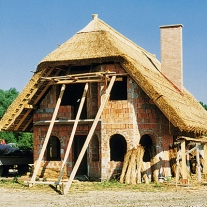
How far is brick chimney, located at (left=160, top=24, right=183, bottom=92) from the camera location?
2527 cm

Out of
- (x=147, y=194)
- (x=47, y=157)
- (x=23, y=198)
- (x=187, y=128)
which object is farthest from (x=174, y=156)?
(x=23, y=198)

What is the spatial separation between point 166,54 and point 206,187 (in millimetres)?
10041

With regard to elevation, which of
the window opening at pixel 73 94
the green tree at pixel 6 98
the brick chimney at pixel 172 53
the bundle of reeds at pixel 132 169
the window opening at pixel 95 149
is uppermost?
the green tree at pixel 6 98

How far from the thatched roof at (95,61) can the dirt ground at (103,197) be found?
11.8 feet

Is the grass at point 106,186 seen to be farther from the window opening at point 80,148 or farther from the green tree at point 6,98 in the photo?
the green tree at point 6,98

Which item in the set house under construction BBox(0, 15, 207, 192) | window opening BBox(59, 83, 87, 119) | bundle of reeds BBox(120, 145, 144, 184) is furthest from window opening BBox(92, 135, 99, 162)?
window opening BBox(59, 83, 87, 119)

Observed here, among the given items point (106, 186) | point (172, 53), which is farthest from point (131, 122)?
point (172, 53)

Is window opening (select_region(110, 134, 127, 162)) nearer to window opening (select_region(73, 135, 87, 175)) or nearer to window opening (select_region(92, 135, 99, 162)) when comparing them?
window opening (select_region(92, 135, 99, 162))

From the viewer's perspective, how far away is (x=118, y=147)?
23.7m

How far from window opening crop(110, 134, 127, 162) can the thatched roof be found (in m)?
3.94

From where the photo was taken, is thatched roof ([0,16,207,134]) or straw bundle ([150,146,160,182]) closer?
thatched roof ([0,16,207,134])

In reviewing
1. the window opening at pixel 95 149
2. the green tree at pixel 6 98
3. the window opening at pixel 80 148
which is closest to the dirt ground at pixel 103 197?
the window opening at pixel 95 149

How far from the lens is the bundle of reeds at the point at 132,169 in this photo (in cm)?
1939

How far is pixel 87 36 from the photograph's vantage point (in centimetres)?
2306
